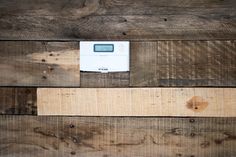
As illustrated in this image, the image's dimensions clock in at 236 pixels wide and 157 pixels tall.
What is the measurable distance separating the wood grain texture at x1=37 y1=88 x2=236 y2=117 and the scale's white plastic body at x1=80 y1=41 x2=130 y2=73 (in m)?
0.07

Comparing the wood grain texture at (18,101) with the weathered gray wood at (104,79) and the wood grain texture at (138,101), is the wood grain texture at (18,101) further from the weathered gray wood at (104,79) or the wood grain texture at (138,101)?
the weathered gray wood at (104,79)

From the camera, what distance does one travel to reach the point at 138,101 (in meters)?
1.19

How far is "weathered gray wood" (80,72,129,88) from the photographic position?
1.20m

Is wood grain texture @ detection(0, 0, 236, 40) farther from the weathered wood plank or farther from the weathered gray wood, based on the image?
the weathered wood plank

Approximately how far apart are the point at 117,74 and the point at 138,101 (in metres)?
0.11

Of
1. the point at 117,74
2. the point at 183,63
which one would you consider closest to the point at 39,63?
the point at 117,74

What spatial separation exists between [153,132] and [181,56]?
0.86ft

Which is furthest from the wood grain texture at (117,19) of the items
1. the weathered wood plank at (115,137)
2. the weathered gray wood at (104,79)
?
the weathered wood plank at (115,137)

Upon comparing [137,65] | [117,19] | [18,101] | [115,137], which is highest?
[117,19]

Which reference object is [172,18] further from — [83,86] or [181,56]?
[83,86]

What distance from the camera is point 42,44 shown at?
47.7 inches

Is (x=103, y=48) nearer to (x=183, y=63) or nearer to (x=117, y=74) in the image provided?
(x=117, y=74)

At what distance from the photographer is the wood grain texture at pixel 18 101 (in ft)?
4.01

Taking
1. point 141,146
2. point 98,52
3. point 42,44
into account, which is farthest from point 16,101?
point 141,146
